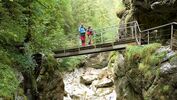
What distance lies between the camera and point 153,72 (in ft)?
41.6

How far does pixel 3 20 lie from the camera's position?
37.7 ft

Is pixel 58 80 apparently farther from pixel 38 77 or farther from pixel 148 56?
pixel 148 56

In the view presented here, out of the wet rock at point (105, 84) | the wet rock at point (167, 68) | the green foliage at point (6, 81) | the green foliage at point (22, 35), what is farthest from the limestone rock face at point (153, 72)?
the wet rock at point (105, 84)

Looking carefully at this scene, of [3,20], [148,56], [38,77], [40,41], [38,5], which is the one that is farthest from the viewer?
[38,77]

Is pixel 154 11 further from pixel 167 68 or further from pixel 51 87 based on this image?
pixel 51 87

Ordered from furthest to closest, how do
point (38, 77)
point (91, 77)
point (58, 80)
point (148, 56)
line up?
1. point (91, 77)
2. point (58, 80)
3. point (38, 77)
4. point (148, 56)

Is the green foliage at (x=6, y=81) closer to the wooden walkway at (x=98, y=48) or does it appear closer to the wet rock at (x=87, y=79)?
the wooden walkway at (x=98, y=48)

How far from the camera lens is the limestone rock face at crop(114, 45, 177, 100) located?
1163 cm

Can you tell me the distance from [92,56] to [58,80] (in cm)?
1584

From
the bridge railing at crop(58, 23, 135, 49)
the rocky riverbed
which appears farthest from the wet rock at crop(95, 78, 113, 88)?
the bridge railing at crop(58, 23, 135, 49)

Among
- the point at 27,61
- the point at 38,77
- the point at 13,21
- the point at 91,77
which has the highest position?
the point at 13,21

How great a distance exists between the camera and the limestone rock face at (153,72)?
11.6 metres

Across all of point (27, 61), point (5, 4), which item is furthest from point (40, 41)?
point (5, 4)

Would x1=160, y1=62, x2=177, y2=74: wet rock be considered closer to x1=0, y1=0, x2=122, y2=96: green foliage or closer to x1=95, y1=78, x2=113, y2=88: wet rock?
x1=0, y1=0, x2=122, y2=96: green foliage
